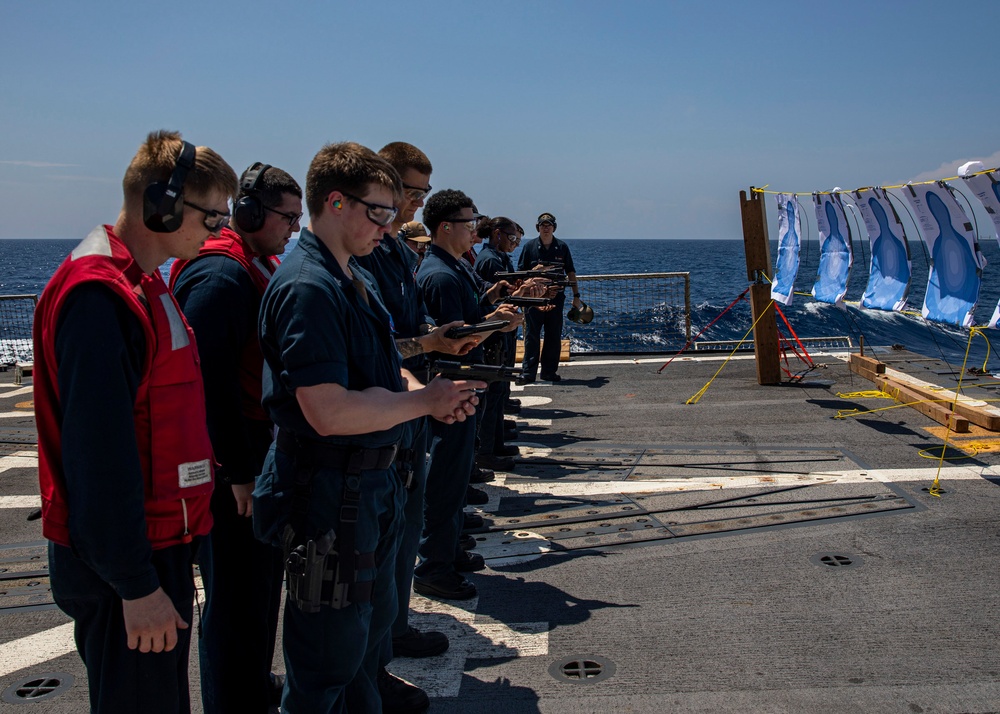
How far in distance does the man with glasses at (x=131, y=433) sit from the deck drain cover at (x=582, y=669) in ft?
5.58

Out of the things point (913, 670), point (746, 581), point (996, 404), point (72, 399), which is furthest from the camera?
point (996, 404)

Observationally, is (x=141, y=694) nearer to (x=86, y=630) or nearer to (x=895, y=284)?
(x=86, y=630)

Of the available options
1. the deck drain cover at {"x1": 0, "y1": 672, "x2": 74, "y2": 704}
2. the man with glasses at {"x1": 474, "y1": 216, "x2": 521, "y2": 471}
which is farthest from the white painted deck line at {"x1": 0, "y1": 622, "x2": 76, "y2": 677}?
the man with glasses at {"x1": 474, "y1": 216, "x2": 521, "y2": 471}

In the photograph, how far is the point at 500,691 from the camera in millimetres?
3428

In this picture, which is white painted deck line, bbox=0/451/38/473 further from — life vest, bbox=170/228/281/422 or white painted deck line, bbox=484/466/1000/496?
life vest, bbox=170/228/281/422

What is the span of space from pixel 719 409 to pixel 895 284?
8.02 feet

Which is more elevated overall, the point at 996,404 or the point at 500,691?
the point at 996,404

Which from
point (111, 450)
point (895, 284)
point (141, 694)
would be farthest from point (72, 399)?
point (895, 284)

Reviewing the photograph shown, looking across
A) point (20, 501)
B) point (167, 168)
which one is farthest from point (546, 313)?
point (167, 168)

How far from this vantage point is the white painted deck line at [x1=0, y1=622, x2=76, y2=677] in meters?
3.79

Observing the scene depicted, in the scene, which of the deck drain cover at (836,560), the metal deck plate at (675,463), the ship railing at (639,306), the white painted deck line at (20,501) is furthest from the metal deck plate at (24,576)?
the ship railing at (639,306)

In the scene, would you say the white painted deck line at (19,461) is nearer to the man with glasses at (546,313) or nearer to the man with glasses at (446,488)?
the man with glasses at (446,488)

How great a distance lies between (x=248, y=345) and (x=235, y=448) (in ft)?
1.25

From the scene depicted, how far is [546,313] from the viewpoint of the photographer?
10.4m
